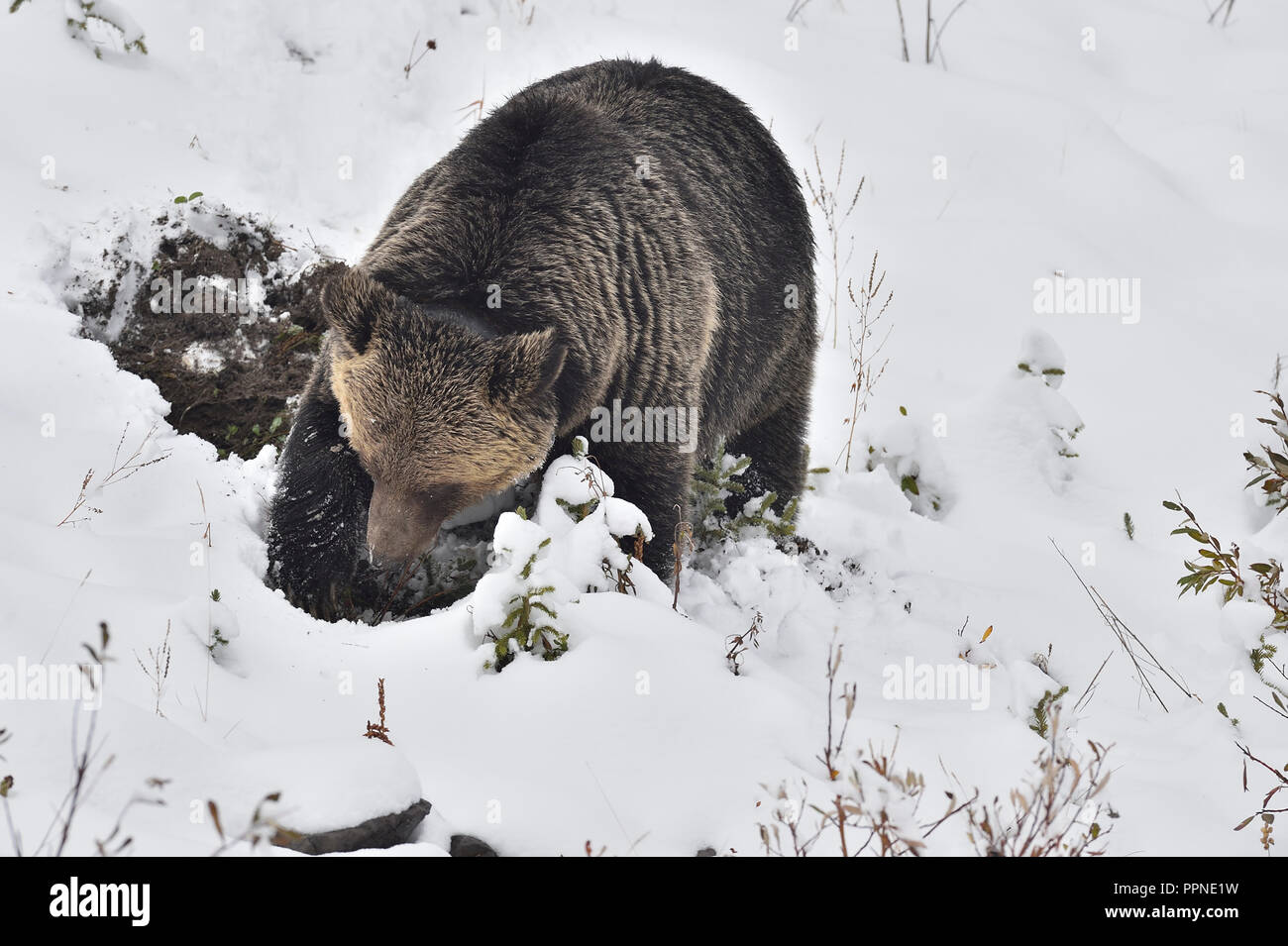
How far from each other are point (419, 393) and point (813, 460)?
376 centimetres

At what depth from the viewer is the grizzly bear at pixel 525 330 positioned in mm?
4102

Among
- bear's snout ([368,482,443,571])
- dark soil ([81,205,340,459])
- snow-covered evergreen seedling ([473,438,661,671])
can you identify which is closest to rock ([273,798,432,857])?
snow-covered evergreen seedling ([473,438,661,671])

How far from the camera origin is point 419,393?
13.3 feet

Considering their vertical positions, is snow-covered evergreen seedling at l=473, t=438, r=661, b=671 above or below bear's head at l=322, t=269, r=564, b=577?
below

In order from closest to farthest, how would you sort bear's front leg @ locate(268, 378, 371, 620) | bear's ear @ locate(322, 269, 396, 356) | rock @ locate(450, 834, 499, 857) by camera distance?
rock @ locate(450, 834, 499, 857), bear's ear @ locate(322, 269, 396, 356), bear's front leg @ locate(268, 378, 371, 620)

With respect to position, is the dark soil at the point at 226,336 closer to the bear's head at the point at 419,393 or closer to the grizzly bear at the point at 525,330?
the grizzly bear at the point at 525,330

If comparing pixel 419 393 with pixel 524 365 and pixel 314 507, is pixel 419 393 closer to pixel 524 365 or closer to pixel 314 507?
pixel 524 365

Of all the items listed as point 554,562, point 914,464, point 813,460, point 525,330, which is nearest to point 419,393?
point 525,330

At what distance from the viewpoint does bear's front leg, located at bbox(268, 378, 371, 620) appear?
14.8 feet

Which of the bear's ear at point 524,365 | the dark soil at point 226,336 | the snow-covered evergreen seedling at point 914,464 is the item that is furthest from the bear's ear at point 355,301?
the snow-covered evergreen seedling at point 914,464

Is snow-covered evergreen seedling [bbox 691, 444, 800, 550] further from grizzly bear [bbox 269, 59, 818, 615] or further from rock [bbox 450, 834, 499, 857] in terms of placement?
rock [bbox 450, 834, 499, 857]

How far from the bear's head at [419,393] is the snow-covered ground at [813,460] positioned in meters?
0.51

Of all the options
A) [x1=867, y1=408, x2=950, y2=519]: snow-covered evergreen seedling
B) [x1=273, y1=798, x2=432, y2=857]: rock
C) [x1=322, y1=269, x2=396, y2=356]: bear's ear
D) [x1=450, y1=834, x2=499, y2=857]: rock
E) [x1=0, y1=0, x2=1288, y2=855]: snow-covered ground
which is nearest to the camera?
[x1=273, y1=798, x2=432, y2=857]: rock

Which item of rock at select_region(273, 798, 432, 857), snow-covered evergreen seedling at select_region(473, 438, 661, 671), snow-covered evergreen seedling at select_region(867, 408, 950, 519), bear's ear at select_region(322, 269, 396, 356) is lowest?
rock at select_region(273, 798, 432, 857)
